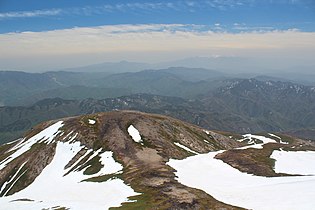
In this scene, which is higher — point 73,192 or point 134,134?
point 134,134

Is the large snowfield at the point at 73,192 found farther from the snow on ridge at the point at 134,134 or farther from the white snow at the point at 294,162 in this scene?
the white snow at the point at 294,162

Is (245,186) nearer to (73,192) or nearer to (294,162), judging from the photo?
(73,192)

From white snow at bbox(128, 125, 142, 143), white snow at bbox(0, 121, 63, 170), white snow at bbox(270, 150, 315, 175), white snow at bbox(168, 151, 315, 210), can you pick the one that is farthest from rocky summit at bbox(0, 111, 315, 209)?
white snow at bbox(270, 150, 315, 175)

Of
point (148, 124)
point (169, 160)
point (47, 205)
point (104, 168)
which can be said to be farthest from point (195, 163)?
point (148, 124)

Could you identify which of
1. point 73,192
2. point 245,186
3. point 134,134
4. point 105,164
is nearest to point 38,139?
point 134,134

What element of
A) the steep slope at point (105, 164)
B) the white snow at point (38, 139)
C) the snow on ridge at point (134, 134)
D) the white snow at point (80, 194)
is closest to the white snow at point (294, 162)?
the steep slope at point (105, 164)

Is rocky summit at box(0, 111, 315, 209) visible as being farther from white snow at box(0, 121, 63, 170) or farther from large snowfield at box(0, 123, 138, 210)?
white snow at box(0, 121, 63, 170)

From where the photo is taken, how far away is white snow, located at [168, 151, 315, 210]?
41031mm

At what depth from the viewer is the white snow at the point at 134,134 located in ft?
337

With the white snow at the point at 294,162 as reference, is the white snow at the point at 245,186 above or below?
above

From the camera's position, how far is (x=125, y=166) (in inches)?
3044

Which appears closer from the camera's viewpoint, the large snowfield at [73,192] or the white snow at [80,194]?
the white snow at [80,194]

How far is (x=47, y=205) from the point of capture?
49.8m

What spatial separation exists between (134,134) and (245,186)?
191ft
